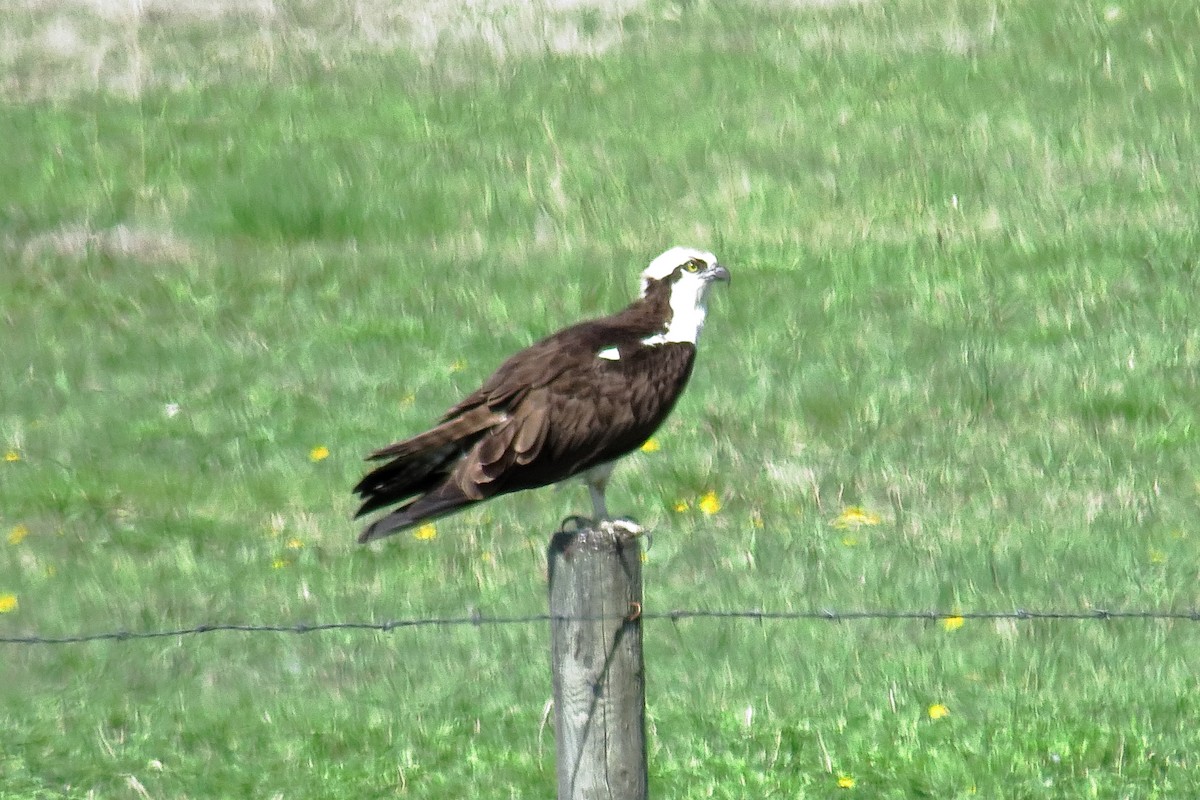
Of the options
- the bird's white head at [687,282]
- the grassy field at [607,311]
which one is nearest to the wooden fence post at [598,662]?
the grassy field at [607,311]

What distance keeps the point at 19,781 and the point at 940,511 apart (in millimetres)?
3995

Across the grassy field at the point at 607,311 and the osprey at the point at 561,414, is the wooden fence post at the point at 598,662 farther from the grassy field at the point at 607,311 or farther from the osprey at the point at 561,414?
the grassy field at the point at 607,311

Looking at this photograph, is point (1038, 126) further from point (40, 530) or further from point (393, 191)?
point (40, 530)

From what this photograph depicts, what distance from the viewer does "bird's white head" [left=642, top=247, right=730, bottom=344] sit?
6562 millimetres

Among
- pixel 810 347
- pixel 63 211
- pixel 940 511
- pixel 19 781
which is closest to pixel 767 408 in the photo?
pixel 810 347

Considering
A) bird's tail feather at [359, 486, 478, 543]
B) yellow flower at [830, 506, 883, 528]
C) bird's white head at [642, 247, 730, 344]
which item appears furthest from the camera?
yellow flower at [830, 506, 883, 528]

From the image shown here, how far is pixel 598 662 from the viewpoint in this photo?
4168 millimetres

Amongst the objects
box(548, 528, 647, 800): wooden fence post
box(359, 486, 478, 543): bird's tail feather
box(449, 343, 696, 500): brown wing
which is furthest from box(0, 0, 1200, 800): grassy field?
box(548, 528, 647, 800): wooden fence post

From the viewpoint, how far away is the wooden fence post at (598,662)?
4.15 meters

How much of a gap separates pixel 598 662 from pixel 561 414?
1827 mm

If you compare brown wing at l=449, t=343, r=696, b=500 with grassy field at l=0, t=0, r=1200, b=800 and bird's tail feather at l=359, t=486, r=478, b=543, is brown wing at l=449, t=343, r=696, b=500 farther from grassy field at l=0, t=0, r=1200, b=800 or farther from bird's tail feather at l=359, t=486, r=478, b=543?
grassy field at l=0, t=0, r=1200, b=800

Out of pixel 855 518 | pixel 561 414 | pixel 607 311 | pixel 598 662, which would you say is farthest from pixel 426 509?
pixel 607 311

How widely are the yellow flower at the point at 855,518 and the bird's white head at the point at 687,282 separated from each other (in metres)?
2.01

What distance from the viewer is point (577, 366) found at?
6.02 meters
